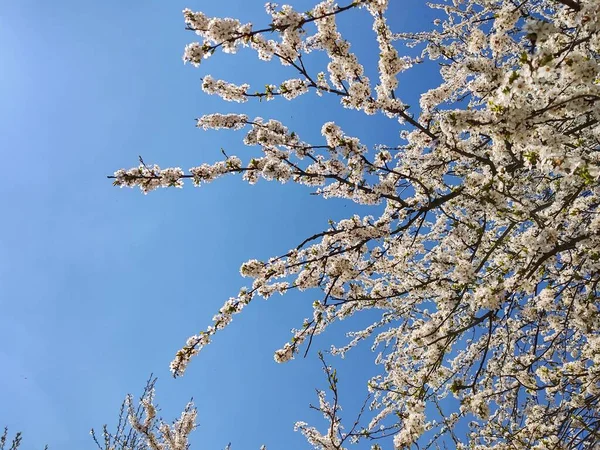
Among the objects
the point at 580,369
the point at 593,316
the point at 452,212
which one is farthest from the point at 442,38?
the point at 580,369

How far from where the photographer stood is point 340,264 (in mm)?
4359

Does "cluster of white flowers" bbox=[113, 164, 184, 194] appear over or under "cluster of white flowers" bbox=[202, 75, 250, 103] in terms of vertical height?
under

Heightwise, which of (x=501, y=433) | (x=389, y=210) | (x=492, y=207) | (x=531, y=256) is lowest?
(x=501, y=433)

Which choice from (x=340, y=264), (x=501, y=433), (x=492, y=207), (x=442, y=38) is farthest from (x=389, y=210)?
(x=442, y=38)

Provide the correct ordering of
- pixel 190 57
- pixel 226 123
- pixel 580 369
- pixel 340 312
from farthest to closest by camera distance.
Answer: pixel 340 312, pixel 580 369, pixel 226 123, pixel 190 57

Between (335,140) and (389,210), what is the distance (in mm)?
1196

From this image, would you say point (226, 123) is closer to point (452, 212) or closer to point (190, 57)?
point (190, 57)

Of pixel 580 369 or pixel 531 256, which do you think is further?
pixel 580 369

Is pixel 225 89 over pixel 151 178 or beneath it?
over

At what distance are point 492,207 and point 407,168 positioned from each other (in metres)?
1.43

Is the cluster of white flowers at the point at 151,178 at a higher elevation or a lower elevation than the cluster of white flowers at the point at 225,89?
lower

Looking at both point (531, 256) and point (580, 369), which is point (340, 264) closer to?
point (531, 256)

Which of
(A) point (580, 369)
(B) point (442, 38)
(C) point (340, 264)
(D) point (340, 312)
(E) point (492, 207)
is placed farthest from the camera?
(B) point (442, 38)

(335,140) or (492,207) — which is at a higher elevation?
(335,140)
